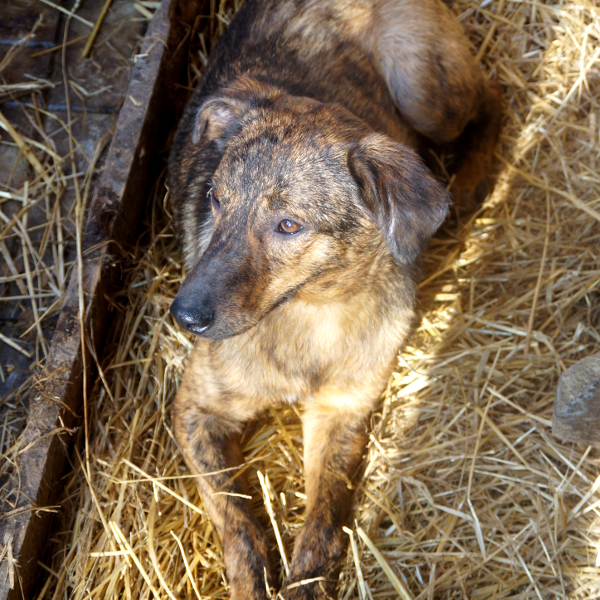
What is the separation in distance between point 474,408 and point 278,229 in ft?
4.85

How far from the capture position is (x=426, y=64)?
3.62 metres

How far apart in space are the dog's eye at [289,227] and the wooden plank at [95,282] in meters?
1.21

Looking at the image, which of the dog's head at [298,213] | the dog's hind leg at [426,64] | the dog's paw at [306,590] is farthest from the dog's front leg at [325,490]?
the dog's hind leg at [426,64]

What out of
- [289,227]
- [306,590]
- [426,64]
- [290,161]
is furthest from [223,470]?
[426,64]

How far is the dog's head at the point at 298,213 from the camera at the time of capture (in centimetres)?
231

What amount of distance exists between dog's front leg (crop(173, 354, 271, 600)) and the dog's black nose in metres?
0.74

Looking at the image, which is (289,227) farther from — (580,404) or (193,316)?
(580,404)

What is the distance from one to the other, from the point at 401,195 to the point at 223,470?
4.89 feet

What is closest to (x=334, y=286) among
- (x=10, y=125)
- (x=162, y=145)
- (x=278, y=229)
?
(x=278, y=229)

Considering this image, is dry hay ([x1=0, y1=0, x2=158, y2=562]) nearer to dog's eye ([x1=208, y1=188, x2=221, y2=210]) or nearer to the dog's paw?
dog's eye ([x1=208, y1=188, x2=221, y2=210])

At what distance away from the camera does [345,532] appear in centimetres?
291

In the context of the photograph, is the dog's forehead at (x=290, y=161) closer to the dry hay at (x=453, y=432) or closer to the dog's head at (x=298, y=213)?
the dog's head at (x=298, y=213)

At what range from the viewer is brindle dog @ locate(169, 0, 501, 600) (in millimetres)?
2381

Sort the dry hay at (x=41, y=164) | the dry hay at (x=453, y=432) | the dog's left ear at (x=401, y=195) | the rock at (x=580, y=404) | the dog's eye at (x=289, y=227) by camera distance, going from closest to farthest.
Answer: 1. the dog's left ear at (x=401, y=195)
2. the dog's eye at (x=289, y=227)
3. the rock at (x=580, y=404)
4. the dry hay at (x=453, y=432)
5. the dry hay at (x=41, y=164)
